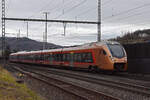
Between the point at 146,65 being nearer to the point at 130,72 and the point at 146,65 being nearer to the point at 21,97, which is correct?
the point at 130,72

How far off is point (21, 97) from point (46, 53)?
29929 mm

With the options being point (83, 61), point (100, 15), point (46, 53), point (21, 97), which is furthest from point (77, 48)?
point (21, 97)

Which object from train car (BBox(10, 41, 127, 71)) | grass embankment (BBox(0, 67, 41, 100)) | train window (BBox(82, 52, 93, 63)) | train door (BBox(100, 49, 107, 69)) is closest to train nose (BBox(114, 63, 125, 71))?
train car (BBox(10, 41, 127, 71))

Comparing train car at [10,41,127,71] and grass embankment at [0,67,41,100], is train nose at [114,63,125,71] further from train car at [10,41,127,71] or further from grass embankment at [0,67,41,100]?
grass embankment at [0,67,41,100]

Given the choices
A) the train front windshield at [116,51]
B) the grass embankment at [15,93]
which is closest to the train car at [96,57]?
the train front windshield at [116,51]

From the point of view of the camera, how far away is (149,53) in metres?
19.8

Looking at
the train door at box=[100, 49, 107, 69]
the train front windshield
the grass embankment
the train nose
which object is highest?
the train front windshield

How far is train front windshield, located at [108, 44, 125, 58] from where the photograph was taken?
21248 millimetres

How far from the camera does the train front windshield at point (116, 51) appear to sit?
2125 cm

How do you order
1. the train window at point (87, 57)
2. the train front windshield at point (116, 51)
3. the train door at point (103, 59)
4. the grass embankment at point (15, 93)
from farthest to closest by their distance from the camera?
1. the train window at point (87, 57)
2. the train door at point (103, 59)
3. the train front windshield at point (116, 51)
4. the grass embankment at point (15, 93)

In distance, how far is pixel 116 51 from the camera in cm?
2155

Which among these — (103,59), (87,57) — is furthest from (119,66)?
(87,57)

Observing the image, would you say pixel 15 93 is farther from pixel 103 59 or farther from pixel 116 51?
pixel 116 51

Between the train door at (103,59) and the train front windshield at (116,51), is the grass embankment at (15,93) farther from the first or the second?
the train front windshield at (116,51)
